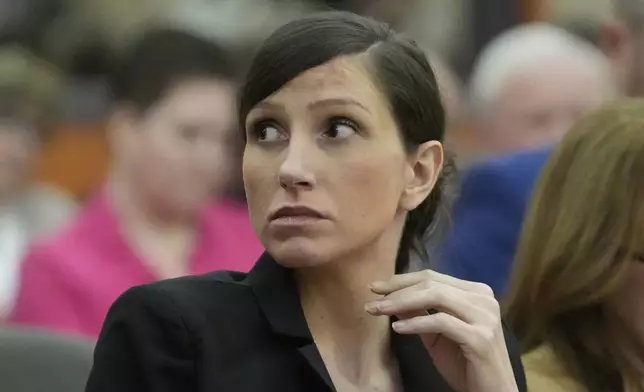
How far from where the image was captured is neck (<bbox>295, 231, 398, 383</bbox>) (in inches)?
42.4

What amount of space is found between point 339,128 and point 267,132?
60 mm

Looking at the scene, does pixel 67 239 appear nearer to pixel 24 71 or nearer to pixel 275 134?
pixel 24 71

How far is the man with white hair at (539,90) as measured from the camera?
2318mm

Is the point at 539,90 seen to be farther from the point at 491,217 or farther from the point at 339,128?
the point at 339,128

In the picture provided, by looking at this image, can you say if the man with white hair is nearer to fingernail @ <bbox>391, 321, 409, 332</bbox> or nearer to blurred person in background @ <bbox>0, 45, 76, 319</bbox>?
blurred person in background @ <bbox>0, 45, 76, 319</bbox>

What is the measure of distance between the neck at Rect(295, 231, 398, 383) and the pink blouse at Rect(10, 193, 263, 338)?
0.83m

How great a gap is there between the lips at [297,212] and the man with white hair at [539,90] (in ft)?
4.31

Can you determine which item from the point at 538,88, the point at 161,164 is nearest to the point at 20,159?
the point at 161,164

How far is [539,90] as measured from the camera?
233cm

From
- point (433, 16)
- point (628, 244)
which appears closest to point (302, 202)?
point (628, 244)

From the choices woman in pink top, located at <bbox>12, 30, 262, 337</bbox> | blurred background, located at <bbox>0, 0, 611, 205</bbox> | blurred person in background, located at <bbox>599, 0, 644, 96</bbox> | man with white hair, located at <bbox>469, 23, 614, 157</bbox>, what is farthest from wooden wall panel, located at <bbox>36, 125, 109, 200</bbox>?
blurred person in background, located at <bbox>599, 0, 644, 96</bbox>

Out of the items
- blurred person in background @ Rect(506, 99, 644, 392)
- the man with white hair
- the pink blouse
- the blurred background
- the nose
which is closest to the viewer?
the nose

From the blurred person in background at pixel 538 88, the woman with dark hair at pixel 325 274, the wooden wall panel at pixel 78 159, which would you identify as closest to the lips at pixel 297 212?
the woman with dark hair at pixel 325 274

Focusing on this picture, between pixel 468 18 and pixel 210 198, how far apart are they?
5.20 feet
